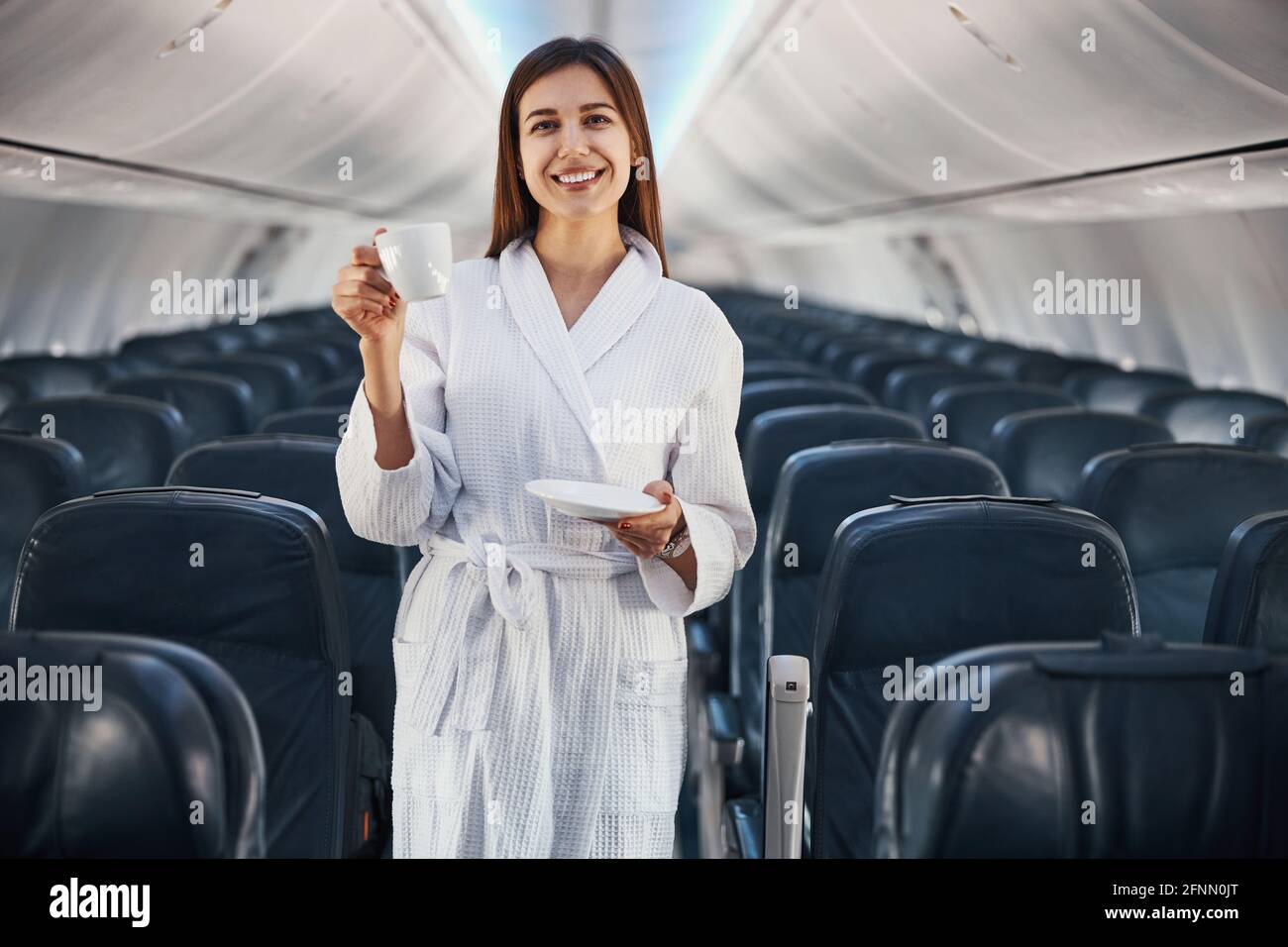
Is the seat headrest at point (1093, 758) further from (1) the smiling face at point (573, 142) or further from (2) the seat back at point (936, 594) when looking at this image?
(1) the smiling face at point (573, 142)

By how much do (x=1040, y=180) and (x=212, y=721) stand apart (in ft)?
19.9

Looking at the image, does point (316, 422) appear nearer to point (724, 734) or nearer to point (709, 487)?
point (724, 734)

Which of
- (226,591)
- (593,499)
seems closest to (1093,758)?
(593,499)

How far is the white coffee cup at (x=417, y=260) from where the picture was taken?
159 cm

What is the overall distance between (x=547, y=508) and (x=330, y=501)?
109 cm

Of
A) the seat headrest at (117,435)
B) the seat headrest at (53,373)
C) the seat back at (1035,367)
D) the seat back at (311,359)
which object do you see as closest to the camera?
the seat headrest at (117,435)

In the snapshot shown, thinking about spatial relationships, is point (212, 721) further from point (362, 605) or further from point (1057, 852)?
point (362, 605)

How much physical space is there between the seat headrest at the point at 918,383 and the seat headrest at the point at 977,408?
2.53 ft

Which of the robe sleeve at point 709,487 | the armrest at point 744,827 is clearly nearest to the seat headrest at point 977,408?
the armrest at point 744,827

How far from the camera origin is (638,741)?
1988 millimetres

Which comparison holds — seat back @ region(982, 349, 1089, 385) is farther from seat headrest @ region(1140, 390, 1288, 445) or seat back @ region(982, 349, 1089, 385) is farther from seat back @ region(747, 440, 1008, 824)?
seat back @ region(747, 440, 1008, 824)

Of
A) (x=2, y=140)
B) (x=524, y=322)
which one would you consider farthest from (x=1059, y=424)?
(x=2, y=140)

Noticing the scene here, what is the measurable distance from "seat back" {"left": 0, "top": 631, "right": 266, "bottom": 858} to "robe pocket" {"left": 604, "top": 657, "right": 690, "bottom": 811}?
25.7 inches

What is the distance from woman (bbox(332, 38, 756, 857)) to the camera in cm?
189
